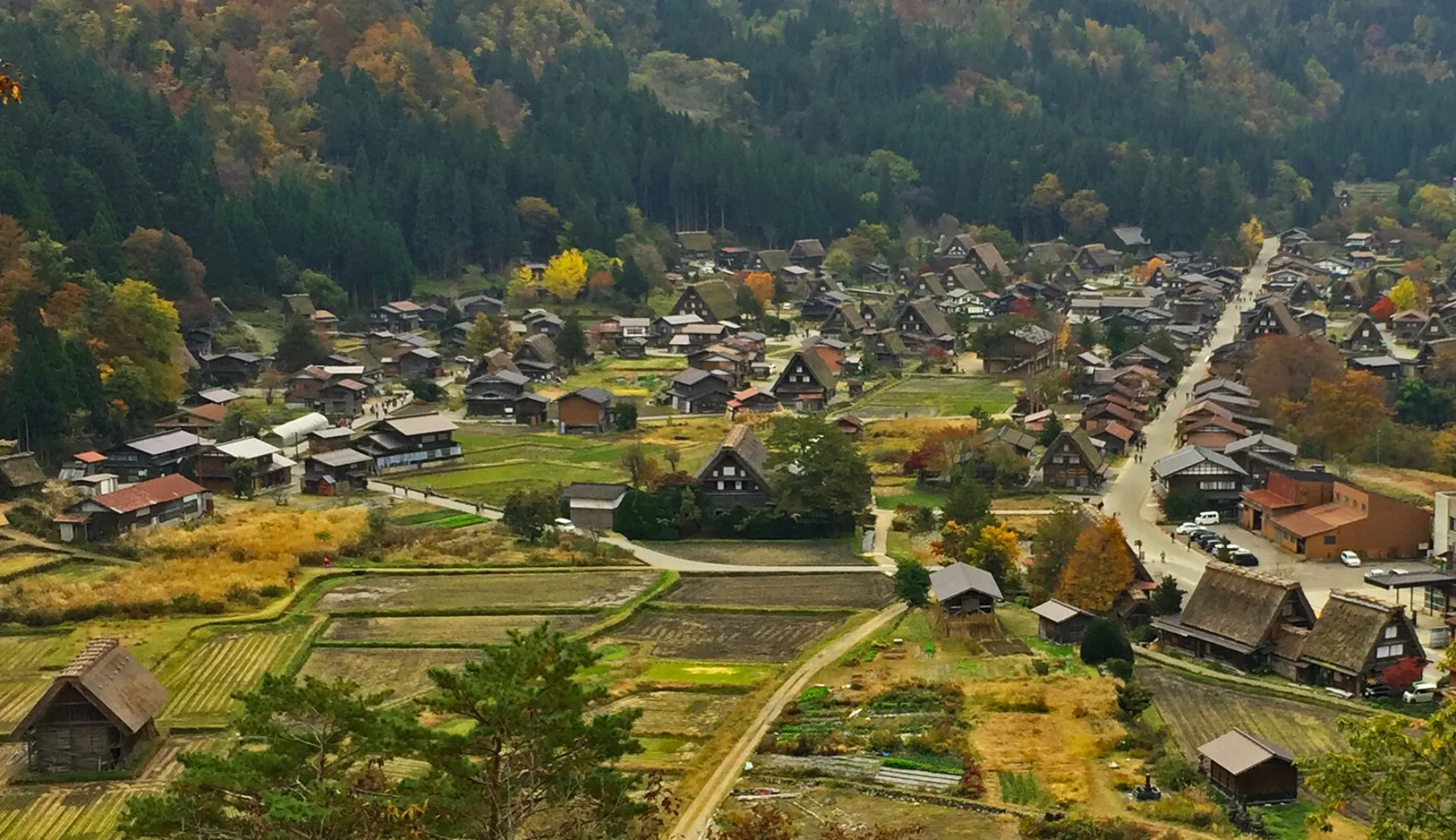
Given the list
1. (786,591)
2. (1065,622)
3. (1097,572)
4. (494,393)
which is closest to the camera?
(1065,622)

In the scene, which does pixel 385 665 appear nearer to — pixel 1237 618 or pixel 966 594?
pixel 966 594

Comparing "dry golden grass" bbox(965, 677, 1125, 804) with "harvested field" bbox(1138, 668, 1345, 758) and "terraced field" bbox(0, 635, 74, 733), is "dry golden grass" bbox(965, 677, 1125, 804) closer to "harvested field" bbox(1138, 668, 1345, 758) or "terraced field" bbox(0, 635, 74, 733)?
"harvested field" bbox(1138, 668, 1345, 758)

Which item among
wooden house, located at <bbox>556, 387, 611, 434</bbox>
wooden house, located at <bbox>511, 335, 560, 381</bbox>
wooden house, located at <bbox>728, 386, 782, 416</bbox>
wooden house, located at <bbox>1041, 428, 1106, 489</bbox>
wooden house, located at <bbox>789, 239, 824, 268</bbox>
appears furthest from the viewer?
wooden house, located at <bbox>789, 239, 824, 268</bbox>

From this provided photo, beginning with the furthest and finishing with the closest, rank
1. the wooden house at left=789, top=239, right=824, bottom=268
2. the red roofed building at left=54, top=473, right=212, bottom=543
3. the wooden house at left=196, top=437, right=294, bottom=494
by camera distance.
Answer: the wooden house at left=789, top=239, right=824, bottom=268 → the wooden house at left=196, top=437, right=294, bottom=494 → the red roofed building at left=54, top=473, right=212, bottom=543

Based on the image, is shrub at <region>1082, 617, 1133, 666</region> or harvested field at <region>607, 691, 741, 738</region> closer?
harvested field at <region>607, 691, 741, 738</region>

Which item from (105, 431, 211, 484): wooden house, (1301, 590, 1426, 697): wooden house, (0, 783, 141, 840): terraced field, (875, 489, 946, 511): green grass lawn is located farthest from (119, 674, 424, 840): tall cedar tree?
(105, 431, 211, 484): wooden house

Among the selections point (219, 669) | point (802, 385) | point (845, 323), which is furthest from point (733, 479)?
point (845, 323)
